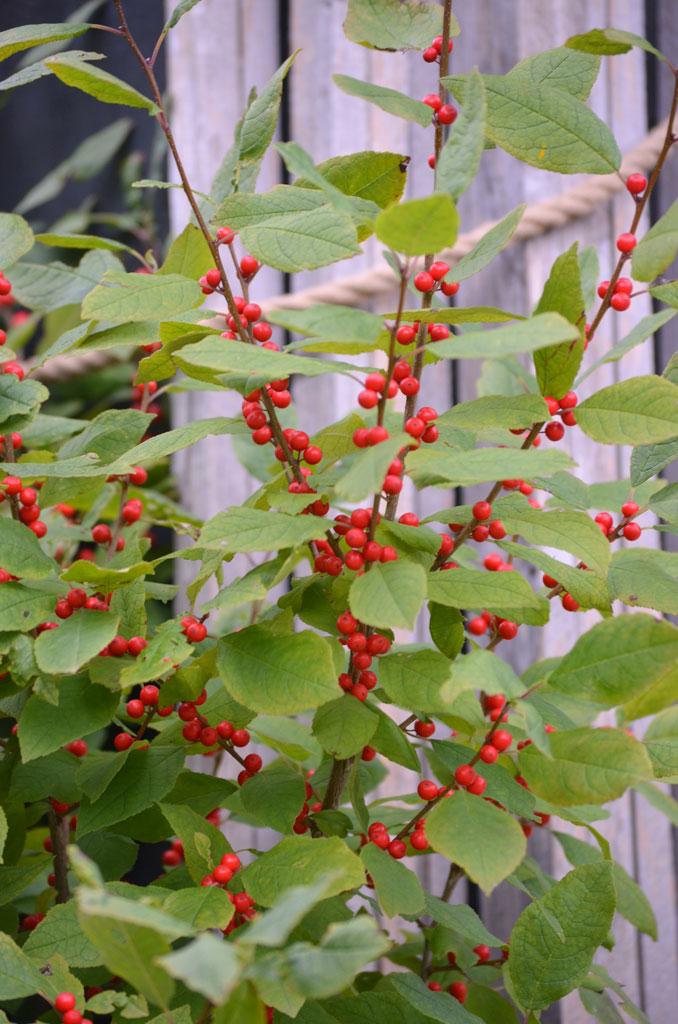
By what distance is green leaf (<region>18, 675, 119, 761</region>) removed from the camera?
621 millimetres

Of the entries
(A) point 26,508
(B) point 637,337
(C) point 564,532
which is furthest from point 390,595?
(A) point 26,508

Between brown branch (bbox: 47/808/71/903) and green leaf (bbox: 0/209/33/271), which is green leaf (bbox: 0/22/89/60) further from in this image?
brown branch (bbox: 47/808/71/903)

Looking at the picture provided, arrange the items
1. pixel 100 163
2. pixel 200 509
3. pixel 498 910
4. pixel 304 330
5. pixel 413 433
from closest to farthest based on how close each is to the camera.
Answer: pixel 304 330, pixel 413 433, pixel 498 910, pixel 200 509, pixel 100 163

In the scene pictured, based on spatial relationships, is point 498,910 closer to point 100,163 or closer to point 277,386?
point 277,386

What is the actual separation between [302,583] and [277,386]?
12 centimetres

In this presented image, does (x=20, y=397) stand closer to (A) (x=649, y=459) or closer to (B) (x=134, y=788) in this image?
(B) (x=134, y=788)

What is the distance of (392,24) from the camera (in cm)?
66

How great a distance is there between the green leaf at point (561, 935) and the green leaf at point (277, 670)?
0.59 feet

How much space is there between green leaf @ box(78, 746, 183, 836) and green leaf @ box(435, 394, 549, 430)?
0.86 ft

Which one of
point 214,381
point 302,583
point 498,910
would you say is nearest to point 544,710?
point 302,583

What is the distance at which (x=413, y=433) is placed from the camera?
59cm

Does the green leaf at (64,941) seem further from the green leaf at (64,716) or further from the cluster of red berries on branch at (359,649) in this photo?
the cluster of red berries on branch at (359,649)

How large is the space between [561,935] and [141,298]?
414 millimetres

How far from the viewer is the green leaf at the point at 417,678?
1.89 ft
